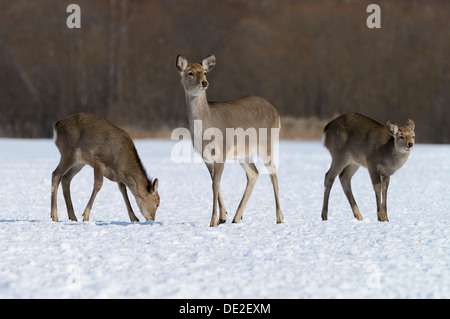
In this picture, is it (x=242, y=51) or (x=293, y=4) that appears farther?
(x=293, y=4)

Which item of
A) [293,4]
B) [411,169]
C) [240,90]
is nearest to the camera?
[411,169]

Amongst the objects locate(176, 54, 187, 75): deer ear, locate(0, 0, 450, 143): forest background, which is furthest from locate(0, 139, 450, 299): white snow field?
locate(0, 0, 450, 143): forest background

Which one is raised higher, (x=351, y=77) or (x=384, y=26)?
(x=384, y=26)

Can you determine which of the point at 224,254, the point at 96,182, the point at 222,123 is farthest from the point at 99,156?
the point at 224,254

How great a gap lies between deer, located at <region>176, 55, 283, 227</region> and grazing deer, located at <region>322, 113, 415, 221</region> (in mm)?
922

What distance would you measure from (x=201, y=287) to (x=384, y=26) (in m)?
39.0

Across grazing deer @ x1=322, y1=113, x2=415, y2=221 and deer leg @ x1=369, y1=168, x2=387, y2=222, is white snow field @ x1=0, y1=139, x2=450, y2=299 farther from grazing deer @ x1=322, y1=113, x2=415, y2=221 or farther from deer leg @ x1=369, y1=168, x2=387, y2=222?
grazing deer @ x1=322, y1=113, x2=415, y2=221

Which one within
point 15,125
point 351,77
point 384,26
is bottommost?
point 15,125

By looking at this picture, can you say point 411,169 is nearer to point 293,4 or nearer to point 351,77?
point 351,77

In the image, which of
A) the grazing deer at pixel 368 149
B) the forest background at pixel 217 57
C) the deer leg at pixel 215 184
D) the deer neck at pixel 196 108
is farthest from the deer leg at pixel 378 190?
the forest background at pixel 217 57

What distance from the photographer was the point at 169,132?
3150 centimetres
